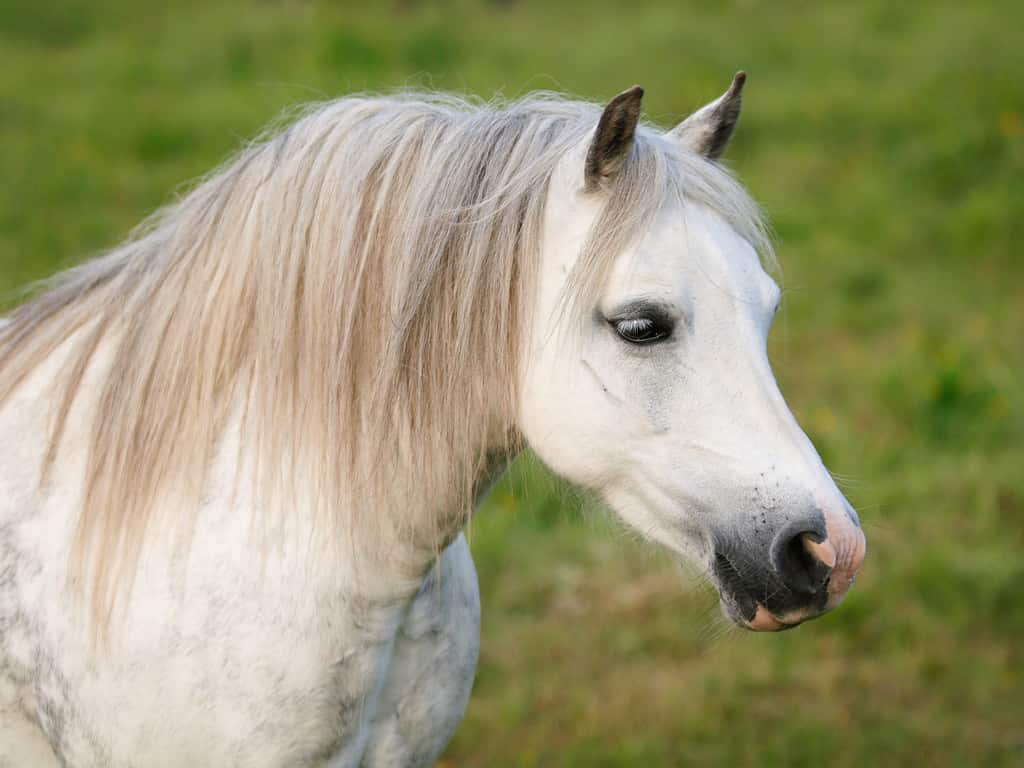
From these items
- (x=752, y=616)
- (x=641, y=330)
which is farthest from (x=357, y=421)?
(x=752, y=616)

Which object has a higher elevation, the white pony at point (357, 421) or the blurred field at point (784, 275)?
the white pony at point (357, 421)

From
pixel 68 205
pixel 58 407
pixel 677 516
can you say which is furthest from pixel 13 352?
pixel 68 205

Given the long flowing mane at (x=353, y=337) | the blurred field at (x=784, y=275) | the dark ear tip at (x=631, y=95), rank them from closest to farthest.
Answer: the dark ear tip at (x=631, y=95) < the long flowing mane at (x=353, y=337) < the blurred field at (x=784, y=275)

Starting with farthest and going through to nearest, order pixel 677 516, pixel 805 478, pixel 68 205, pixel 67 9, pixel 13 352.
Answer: pixel 67 9 < pixel 68 205 < pixel 13 352 < pixel 677 516 < pixel 805 478

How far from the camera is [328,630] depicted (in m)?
1.68

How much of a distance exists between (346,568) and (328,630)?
0.10 metres

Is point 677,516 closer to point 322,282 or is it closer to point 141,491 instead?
point 322,282

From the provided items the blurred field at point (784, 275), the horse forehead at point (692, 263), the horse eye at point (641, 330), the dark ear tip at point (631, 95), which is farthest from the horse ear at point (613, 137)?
the blurred field at point (784, 275)

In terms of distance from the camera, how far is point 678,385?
1.60 metres

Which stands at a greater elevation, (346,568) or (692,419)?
(692,419)

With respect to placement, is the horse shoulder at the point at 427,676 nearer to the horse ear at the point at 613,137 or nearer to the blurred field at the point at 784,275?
the blurred field at the point at 784,275

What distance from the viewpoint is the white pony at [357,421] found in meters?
1.60

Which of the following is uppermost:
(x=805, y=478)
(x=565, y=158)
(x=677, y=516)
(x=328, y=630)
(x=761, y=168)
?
(x=565, y=158)

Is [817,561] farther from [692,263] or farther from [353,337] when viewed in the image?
[353,337]
